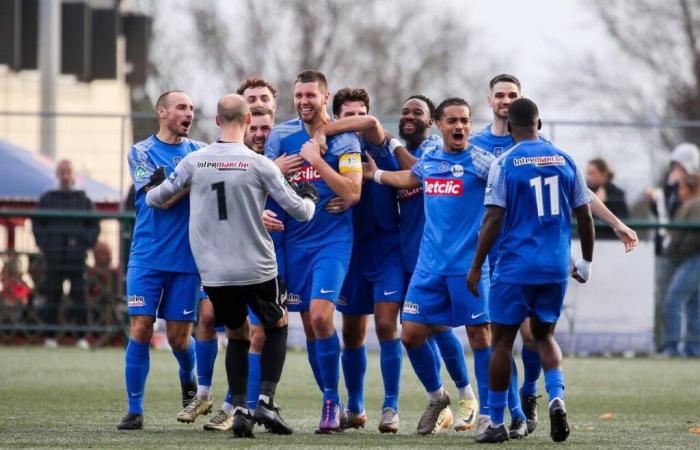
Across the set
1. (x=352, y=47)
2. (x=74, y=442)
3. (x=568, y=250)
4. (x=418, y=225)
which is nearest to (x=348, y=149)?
(x=418, y=225)

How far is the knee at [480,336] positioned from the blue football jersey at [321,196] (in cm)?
97

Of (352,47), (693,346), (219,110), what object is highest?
(352,47)

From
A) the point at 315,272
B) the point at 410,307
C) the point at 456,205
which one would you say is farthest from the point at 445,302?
the point at 315,272

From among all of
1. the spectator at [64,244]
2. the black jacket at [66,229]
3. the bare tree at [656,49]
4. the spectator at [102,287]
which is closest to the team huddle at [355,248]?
the spectator at [102,287]

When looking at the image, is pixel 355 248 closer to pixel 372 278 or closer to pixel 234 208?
pixel 372 278

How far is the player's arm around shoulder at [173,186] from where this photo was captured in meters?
9.55

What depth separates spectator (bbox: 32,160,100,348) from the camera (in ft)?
63.0

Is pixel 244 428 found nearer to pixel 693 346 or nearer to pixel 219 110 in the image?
pixel 219 110

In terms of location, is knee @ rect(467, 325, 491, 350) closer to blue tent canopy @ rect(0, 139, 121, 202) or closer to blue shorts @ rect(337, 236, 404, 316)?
blue shorts @ rect(337, 236, 404, 316)

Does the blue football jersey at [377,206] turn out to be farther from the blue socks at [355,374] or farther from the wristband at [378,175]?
the blue socks at [355,374]

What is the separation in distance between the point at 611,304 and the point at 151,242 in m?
10.2

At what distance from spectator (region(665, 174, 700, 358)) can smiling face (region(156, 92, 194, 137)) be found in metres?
10.1

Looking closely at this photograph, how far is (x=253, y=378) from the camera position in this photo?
10320 millimetres

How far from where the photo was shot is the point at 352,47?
54.2 m
